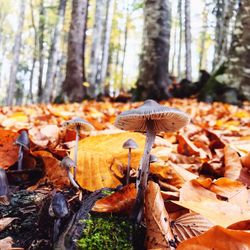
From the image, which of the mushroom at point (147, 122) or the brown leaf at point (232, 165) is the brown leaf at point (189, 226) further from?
the brown leaf at point (232, 165)

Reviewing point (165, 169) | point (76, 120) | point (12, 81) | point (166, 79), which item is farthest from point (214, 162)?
point (12, 81)

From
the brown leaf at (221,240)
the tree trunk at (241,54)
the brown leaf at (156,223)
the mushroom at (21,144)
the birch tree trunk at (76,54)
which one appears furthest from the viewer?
the birch tree trunk at (76,54)

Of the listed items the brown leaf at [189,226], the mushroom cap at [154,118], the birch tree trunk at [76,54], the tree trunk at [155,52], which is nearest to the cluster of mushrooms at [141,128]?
the mushroom cap at [154,118]

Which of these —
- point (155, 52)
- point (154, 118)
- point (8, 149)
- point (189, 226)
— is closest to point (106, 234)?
point (189, 226)

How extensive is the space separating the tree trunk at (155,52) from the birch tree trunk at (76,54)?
200 cm

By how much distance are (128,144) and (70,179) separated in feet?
1.01

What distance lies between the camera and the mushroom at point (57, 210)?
110cm

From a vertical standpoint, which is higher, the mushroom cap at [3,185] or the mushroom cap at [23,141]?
the mushroom cap at [23,141]

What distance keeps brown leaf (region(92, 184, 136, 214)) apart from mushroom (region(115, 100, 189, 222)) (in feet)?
0.16

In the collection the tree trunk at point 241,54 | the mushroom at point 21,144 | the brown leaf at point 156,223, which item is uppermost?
the tree trunk at point 241,54

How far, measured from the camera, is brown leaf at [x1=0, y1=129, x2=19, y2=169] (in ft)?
5.70

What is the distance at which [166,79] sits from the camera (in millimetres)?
8602

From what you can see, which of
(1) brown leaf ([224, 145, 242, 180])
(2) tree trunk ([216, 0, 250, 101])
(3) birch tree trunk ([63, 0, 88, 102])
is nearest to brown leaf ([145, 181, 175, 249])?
(1) brown leaf ([224, 145, 242, 180])

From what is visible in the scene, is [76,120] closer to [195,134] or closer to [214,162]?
[214,162]
